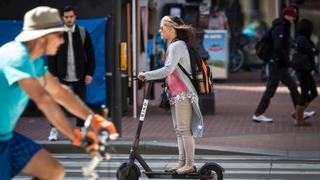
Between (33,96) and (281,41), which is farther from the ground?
(33,96)

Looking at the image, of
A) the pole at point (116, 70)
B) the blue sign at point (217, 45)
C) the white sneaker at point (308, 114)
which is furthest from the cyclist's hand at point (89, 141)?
the blue sign at point (217, 45)

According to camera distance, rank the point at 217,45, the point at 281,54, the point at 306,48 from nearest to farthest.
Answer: the point at 306,48 → the point at 281,54 → the point at 217,45

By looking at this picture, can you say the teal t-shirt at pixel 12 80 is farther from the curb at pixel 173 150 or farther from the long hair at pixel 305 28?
the long hair at pixel 305 28

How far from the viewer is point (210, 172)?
26.5 feet

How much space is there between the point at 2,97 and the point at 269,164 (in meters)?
5.74

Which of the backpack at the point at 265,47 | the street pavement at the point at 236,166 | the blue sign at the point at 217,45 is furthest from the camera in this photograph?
the blue sign at the point at 217,45

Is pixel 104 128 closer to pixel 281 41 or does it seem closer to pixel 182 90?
pixel 182 90

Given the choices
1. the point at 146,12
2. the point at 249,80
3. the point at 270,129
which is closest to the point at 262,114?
the point at 270,129

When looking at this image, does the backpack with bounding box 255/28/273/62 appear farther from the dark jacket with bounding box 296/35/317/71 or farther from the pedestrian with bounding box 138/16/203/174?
the pedestrian with bounding box 138/16/203/174

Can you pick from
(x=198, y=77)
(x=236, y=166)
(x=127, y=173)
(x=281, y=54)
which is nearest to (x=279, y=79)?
(x=281, y=54)

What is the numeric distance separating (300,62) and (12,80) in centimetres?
858

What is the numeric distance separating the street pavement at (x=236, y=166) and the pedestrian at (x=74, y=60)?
977mm

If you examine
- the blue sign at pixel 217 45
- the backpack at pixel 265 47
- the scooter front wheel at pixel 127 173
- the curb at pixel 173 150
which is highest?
the backpack at pixel 265 47

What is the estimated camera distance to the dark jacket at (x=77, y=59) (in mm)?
10984
